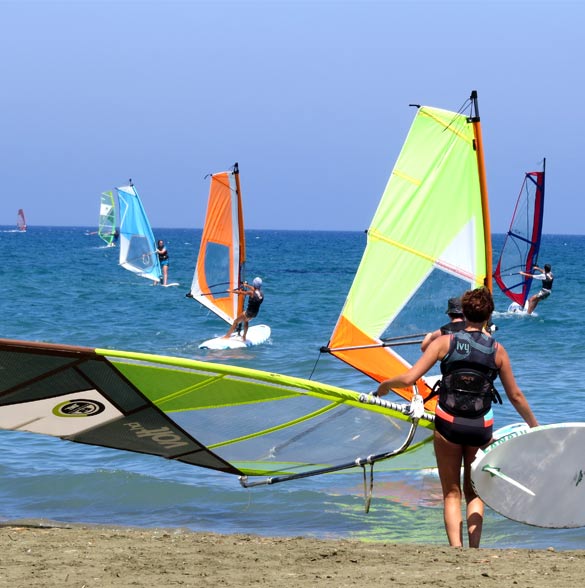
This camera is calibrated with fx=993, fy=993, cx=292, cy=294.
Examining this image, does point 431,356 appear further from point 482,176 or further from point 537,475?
point 482,176

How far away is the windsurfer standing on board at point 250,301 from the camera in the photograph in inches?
640

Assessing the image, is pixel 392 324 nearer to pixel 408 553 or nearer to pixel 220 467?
pixel 220 467

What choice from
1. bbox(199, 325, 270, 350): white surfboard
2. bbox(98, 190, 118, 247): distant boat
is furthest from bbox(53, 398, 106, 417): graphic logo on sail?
bbox(98, 190, 118, 247): distant boat

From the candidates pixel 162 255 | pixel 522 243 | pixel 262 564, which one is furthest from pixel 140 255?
pixel 262 564

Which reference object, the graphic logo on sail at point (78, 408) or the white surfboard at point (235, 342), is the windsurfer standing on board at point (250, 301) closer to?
the white surfboard at point (235, 342)

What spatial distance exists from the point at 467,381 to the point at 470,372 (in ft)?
0.15

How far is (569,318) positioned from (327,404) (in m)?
19.1

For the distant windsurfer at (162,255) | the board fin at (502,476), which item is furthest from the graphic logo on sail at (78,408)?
the distant windsurfer at (162,255)

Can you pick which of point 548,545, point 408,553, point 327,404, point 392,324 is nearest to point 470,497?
point 408,553

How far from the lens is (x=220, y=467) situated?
653 cm

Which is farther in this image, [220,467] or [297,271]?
[297,271]

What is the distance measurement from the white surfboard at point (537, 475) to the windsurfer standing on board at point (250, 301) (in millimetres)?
10942

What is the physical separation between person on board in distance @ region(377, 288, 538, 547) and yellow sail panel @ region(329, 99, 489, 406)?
3702mm

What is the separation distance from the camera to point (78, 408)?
18.9ft
